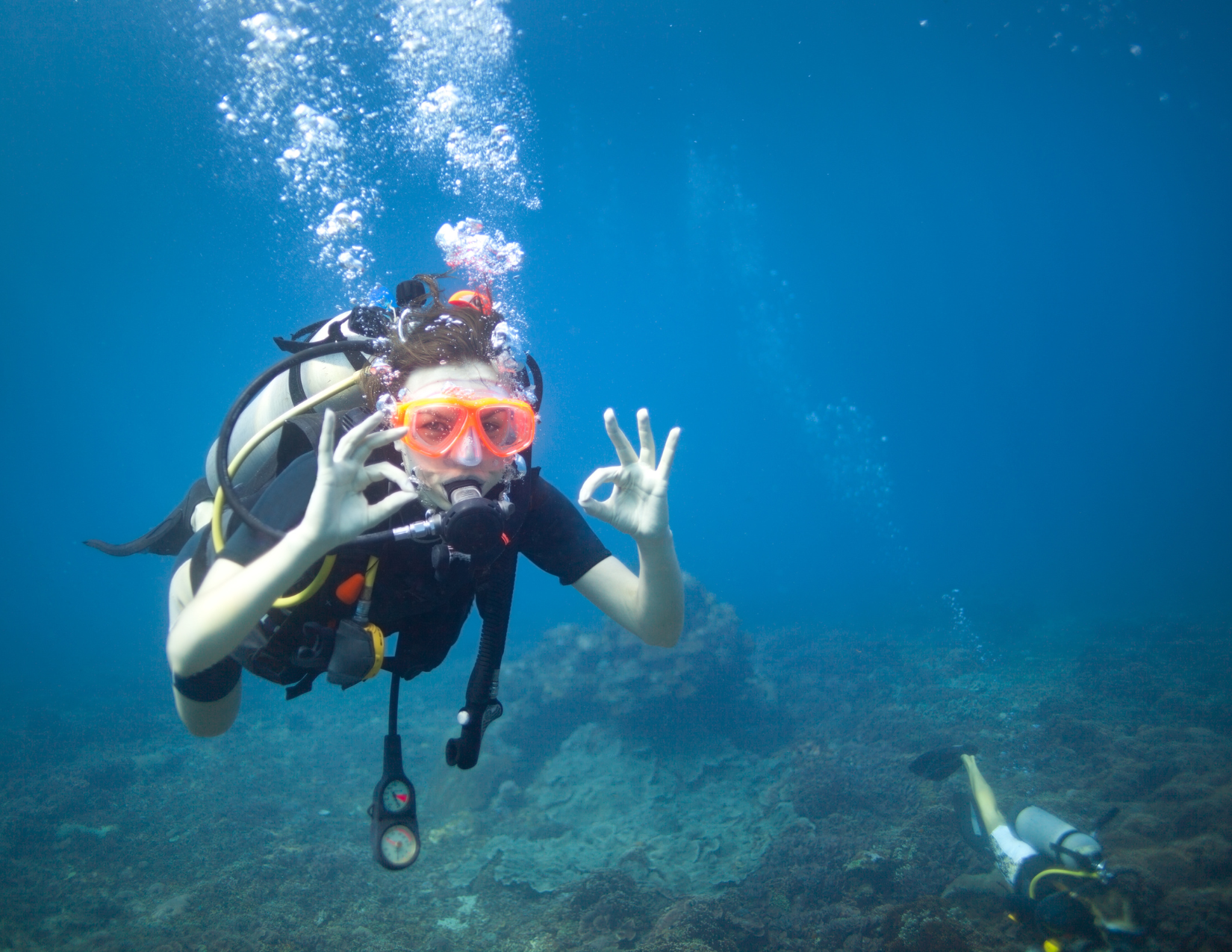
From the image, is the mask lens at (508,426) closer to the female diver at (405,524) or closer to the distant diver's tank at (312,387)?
the female diver at (405,524)

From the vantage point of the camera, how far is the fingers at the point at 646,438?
2271mm

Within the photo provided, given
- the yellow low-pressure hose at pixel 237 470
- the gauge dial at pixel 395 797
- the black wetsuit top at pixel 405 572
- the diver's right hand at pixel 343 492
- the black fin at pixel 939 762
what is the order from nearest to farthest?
1. the diver's right hand at pixel 343 492
2. the yellow low-pressure hose at pixel 237 470
3. the black wetsuit top at pixel 405 572
4. the gauge dial at pixel 395 797
5. the black fin at pixel 939 762

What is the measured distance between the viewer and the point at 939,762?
25.1 ft

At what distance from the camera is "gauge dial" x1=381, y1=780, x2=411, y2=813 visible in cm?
265

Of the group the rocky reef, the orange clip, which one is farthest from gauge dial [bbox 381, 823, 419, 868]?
the rocky reef

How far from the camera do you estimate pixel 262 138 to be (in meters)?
15.9

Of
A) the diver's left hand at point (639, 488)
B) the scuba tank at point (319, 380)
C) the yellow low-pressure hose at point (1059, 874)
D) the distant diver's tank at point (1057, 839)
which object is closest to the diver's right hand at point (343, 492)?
the diver's left hand at point (639, 488)

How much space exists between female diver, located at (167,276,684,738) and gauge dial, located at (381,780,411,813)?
46 centimetres

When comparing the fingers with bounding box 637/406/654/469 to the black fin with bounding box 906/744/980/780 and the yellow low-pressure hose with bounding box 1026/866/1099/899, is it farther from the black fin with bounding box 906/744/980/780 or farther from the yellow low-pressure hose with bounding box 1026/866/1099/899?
the black fin with bounding box 906/744/980/780

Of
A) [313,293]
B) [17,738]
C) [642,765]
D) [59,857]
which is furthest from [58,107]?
[642,765]

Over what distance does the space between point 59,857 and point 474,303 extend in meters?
11.4

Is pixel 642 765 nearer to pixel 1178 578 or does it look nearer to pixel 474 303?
pixel 474 303

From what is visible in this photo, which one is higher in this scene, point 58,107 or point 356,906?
point 58,107

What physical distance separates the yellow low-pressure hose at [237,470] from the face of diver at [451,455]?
0.30 metres
